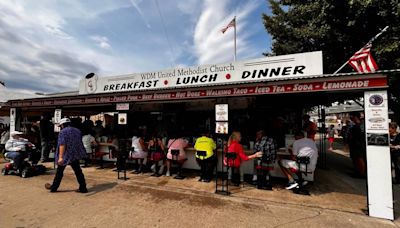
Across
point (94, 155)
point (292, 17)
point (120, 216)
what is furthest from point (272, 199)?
point (292, 17)

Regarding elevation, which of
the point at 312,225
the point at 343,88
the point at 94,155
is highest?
the point at 343,88

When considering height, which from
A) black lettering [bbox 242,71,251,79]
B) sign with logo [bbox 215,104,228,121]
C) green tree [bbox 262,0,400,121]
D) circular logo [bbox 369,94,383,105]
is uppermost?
green tree [bbox 262,0,400,121]

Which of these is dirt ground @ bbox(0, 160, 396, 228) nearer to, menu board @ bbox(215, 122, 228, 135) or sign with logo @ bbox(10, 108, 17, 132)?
menu board @ bbox(215, 122, 228, 135)

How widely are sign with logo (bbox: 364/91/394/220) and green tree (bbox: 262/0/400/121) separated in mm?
4649

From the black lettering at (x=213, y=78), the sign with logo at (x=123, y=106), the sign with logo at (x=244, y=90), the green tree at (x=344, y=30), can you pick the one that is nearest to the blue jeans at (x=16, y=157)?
the sign with logo at (x=244, y=90)

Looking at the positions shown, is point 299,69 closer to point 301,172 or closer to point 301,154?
point 301,154

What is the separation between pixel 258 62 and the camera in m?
6.73

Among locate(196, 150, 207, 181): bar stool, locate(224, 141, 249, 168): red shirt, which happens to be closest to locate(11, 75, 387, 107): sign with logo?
locate(224, 141, 249, 168): red shirt

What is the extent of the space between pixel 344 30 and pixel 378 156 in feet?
21.9

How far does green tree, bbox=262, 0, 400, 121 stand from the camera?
675 centimetres

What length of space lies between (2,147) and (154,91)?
891cm

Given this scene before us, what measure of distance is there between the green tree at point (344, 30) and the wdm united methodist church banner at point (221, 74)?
114 inches

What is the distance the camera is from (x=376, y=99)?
359 cm

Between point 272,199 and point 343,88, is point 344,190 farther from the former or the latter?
point 343,88
